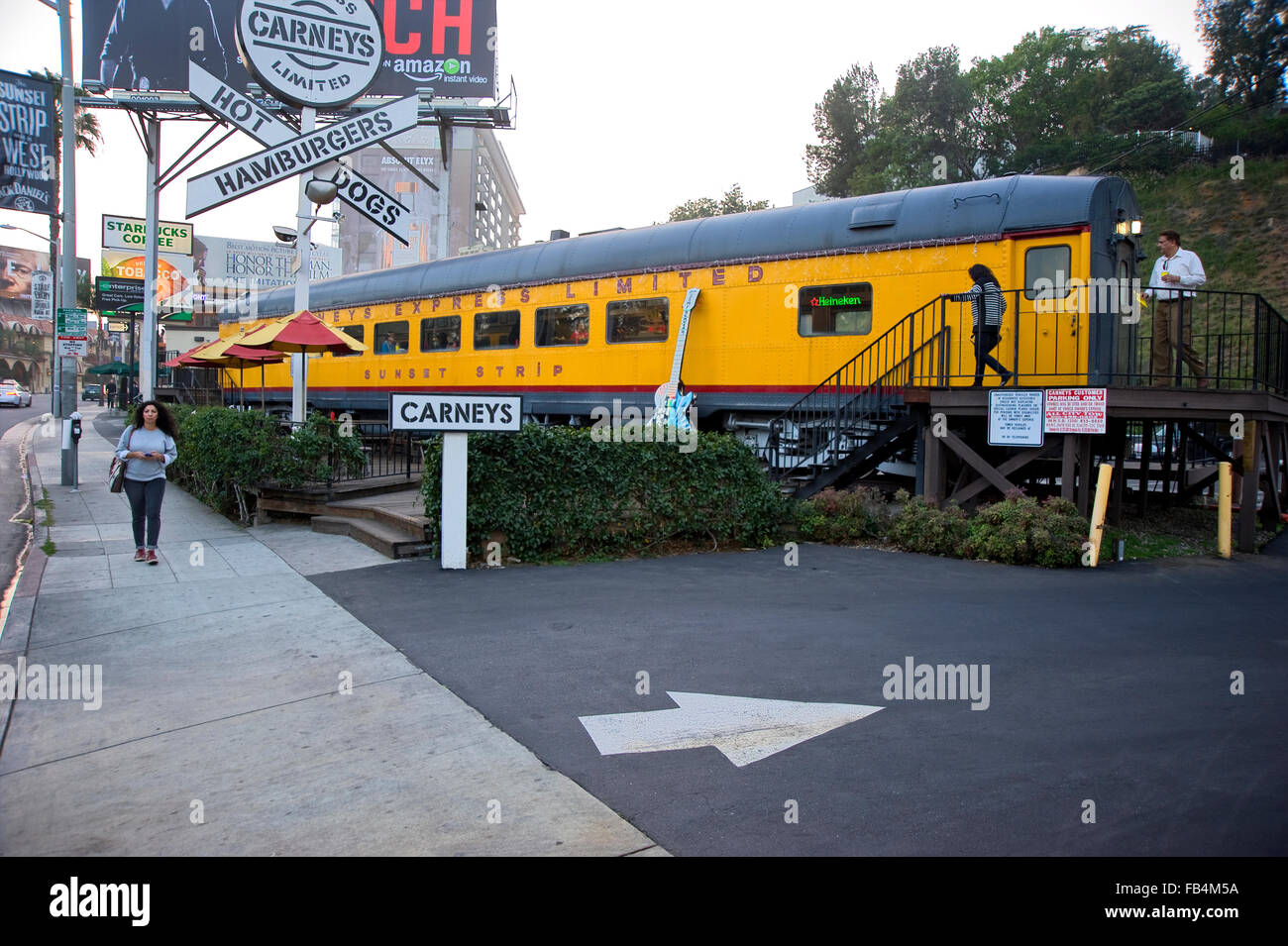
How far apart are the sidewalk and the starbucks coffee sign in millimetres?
7555

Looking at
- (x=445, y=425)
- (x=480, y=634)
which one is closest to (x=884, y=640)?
(x=480, y=634)

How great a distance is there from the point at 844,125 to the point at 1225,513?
216 ft

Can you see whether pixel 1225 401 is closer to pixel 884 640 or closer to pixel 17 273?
pixel 884 640

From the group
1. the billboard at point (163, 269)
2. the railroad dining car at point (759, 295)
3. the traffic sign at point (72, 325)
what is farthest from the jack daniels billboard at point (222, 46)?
the billboard at point (163, 269)

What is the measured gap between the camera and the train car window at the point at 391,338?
62.3 ft

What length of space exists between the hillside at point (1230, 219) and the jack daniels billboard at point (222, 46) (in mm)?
31793

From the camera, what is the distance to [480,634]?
654cm

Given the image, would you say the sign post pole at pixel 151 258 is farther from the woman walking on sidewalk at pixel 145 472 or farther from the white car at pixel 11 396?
the white car at pixel 11 396

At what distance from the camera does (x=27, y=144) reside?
20219 mm

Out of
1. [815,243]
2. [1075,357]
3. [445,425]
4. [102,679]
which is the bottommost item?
[102,679]

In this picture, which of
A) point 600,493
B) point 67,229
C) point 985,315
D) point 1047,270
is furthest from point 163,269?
point 1047,270

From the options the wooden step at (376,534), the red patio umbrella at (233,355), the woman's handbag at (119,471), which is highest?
the red patio umbrella at (233,355)

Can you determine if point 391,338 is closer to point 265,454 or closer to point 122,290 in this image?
point 265,454
